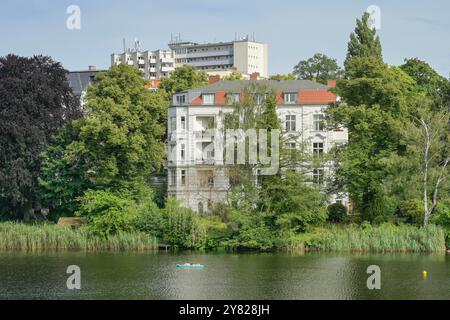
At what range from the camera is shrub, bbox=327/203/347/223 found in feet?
218

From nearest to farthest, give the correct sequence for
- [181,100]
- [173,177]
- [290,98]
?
1. [173,177]
2. [290,98]
3. [181,100]

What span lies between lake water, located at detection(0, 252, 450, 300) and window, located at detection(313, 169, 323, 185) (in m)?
8.26

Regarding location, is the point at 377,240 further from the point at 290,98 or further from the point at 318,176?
the point at 290,98

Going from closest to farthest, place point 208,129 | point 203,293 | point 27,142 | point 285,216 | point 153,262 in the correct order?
point 203,293 < point 153,262 < point 285,216 < point 27,142 < point 208,129

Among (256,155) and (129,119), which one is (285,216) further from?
(129,119)

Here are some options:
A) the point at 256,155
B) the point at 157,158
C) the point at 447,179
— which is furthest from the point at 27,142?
the point at 447,179

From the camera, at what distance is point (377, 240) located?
2357 inches

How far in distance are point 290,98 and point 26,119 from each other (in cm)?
1942

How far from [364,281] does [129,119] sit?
27107 millimetres

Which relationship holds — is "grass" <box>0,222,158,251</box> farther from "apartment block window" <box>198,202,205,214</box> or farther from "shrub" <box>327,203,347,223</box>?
"shrub" <box>327,203,347,223</box>

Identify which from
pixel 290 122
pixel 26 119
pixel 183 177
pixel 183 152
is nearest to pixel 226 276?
pixel 26 119

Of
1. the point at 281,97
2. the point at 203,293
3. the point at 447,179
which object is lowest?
the point at 203,293

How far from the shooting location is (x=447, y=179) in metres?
62.4

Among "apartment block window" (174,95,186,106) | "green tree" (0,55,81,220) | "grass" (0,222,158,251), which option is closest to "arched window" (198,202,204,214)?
"grass" (0,222,158,251)
